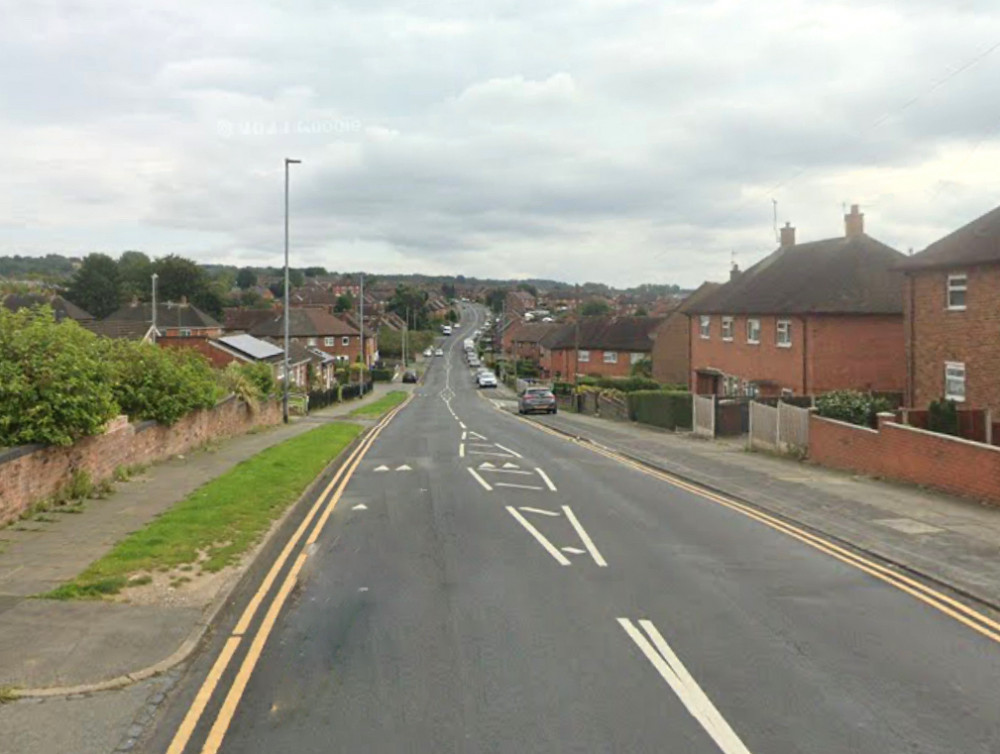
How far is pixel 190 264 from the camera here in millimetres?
121875

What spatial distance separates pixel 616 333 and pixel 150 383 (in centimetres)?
7115

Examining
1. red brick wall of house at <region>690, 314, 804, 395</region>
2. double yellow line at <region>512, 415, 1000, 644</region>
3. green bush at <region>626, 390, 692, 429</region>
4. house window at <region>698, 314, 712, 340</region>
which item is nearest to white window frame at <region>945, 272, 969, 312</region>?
red brick wall of house at <region>690, 314, 804, 395</region>

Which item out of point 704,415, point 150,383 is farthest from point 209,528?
point 704,415

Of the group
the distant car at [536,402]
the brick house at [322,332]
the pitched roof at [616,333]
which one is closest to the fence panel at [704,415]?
the distant car at [536,402]

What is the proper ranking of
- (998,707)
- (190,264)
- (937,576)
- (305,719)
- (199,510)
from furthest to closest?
1. (190,264)
2. (199,510)
3. (937,576)
4. (998,707)
5. (305,719)

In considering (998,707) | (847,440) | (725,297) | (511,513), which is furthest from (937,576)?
(725,297)

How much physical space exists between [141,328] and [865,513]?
5333 centimetres

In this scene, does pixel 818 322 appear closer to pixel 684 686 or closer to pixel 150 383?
pixel 150 383

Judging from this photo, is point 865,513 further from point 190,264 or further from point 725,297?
point 190,264

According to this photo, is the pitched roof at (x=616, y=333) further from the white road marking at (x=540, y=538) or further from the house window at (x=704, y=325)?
the white road marking at (x=540, y=538)

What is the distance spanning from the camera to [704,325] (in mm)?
46844

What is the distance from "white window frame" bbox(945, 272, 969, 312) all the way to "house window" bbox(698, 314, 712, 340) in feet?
63.9

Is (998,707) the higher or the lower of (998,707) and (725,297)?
the lower

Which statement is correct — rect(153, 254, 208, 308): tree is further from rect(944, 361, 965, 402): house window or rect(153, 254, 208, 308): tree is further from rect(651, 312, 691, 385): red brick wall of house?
rect(944, 361, 965, 402): house window
